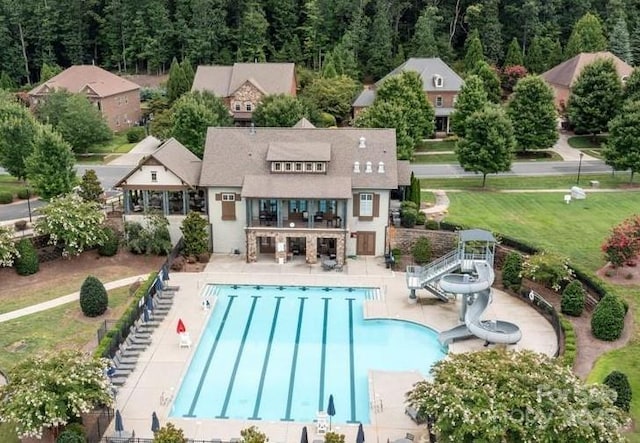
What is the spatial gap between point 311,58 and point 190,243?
65.1 m

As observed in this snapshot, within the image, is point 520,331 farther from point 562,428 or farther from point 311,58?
point 311,58

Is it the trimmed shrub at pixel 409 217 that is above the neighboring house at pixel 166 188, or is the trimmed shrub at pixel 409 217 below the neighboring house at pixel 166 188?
below

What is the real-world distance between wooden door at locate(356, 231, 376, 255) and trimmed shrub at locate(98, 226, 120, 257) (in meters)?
15.5

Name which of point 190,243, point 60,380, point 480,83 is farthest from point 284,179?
point 480,83

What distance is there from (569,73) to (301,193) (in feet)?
164

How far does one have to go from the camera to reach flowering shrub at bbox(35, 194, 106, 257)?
137 ft

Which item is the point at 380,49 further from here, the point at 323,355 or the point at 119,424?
the point at 119,424

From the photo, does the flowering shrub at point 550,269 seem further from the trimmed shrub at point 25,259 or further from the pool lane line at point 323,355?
the trimmed shrub at point 25,259

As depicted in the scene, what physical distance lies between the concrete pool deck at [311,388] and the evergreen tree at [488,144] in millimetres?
15561

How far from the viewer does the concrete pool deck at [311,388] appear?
2669 cm

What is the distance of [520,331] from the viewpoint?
109 feet

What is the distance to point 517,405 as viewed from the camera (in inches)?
870

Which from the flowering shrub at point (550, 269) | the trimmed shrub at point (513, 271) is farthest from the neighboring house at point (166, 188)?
the flowering shrub at point (550, 269)

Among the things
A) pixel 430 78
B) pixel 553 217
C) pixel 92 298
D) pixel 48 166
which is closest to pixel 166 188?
pixel 92 298
